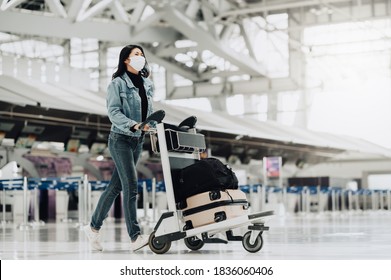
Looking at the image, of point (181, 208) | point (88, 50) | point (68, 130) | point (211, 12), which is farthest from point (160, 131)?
point (88, 50)

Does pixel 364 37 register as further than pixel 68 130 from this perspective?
Yes

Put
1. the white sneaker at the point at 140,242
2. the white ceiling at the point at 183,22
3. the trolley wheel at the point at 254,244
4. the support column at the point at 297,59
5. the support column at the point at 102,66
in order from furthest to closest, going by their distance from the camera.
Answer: the support column at the point at 102,66 < the support column at the point at 297,59 < the white ceiling at the point at 183,22 < the white sneaker at the point at 140,242 < the trolley wheel at the point at 254,244

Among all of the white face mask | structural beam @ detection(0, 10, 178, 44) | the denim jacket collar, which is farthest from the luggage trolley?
structural beam @ detection(0, 10, 178, 44)

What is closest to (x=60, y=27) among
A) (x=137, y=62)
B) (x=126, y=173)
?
(x=137, y=62)

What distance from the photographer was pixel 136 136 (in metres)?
5.30

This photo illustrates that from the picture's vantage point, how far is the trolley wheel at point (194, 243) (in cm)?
558

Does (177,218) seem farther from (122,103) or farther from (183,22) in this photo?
(183,22)

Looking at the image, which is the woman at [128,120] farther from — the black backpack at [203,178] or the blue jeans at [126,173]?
the black backpack at [203,178]

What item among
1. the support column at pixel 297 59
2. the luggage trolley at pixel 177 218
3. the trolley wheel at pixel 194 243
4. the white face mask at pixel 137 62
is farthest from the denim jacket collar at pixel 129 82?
the support column at pixel 297 59

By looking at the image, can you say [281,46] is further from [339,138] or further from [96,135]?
[96,135]

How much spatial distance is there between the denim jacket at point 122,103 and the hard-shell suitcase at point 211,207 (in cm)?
64

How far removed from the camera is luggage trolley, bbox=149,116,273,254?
5.06m

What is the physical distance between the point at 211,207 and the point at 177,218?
257mm
